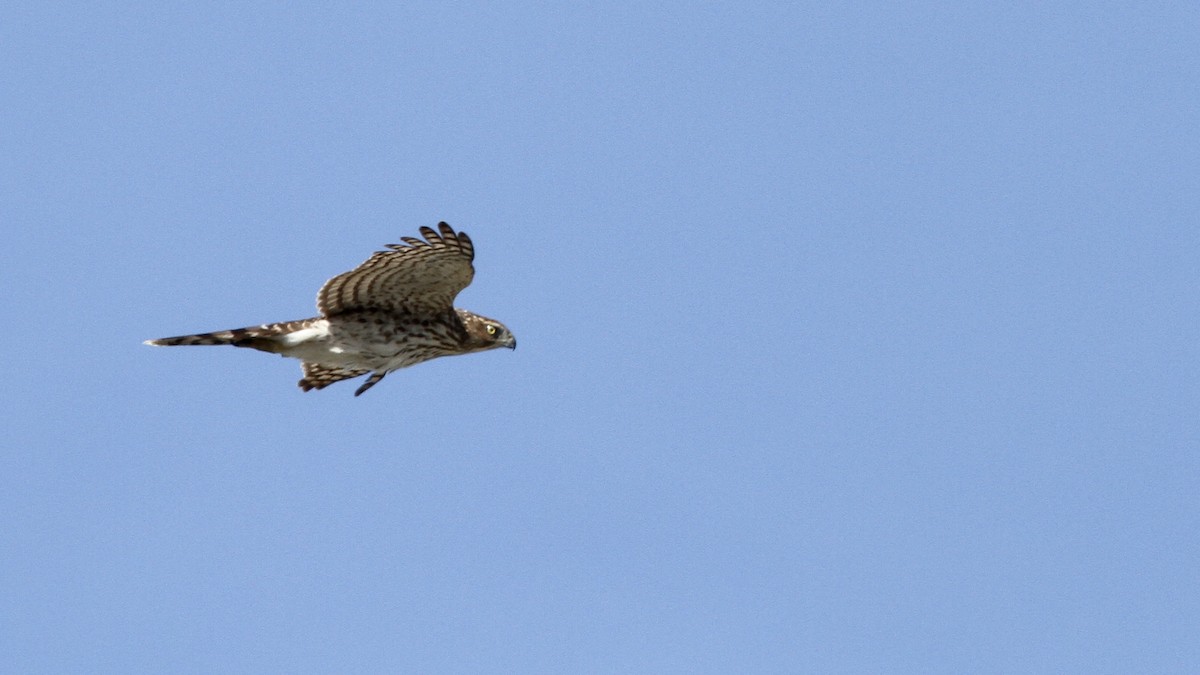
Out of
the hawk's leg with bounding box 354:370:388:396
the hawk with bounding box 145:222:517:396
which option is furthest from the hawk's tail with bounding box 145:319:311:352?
the hawk's leg with bounding box 354:370:388:396

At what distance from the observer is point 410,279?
1566cm

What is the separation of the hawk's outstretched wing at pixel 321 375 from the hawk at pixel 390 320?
0.66 metres

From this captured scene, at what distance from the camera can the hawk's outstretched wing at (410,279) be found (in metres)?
15.2

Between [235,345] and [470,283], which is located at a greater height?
[470,283]

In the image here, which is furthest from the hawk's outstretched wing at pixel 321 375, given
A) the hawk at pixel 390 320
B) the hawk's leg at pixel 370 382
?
the hawk at pixel 390 320

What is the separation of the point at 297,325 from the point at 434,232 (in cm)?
174

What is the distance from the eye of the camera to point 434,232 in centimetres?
1502

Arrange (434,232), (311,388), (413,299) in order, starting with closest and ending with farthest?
(434,232) < (413,299) < (311,388)

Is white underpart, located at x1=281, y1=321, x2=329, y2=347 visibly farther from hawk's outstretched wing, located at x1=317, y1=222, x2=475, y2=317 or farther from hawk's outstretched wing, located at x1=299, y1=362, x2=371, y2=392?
hawk's outstretched wing, located at x1=299, y1=362, x2=371, y2=392

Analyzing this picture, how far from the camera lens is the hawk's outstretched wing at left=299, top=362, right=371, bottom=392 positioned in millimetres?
17359

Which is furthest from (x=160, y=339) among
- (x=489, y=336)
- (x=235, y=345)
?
(x=489, y=336)

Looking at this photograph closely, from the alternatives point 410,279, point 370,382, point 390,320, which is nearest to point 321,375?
point 370,382

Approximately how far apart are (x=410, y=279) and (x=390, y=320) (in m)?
0.62

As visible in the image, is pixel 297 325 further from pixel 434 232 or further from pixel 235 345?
pixel 434 232
